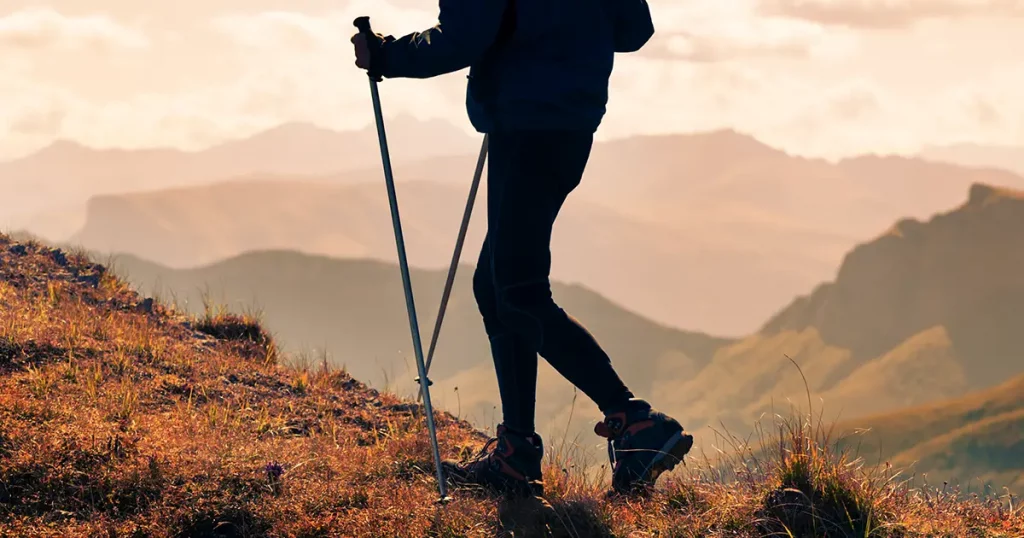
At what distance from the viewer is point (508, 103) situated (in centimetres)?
445

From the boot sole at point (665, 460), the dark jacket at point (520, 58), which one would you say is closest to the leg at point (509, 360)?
the boot sole at point (665, 460)

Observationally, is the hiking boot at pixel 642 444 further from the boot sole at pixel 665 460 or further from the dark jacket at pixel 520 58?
the dark jacket at pixel 520 58

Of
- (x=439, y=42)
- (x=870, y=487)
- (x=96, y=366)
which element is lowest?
(x=870, y=487)

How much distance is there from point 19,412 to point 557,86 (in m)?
3.28

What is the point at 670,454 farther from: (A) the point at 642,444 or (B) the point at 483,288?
(B) the point at 483,288

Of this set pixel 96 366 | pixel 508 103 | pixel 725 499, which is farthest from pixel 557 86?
pixel 96 366

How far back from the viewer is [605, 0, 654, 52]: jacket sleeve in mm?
4898

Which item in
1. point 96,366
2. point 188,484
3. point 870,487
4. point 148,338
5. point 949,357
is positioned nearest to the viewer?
point 870,487

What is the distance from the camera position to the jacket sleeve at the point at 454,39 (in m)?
4.25

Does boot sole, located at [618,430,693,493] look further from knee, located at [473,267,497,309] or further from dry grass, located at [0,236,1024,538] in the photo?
knee, located at [473,267,497,309]

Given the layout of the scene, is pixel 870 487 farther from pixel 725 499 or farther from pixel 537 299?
pixel 537 299

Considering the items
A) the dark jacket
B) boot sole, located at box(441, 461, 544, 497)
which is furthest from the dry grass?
the dark jacket

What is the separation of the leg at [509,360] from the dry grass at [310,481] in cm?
35

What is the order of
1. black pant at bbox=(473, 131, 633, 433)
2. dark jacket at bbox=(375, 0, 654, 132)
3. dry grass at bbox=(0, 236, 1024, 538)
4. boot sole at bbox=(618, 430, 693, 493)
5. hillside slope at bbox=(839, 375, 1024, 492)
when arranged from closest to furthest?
dry grass at bbox=(0, 236, 1024, 538), dark jacket at bbox=(375, 0, 654, 132), black pant at bbox=(473, 131, 633, 433), boot sole at bbox=(618, 430, 693, 493), hillside slope at bbox=(839, 375, 1024, 492)
